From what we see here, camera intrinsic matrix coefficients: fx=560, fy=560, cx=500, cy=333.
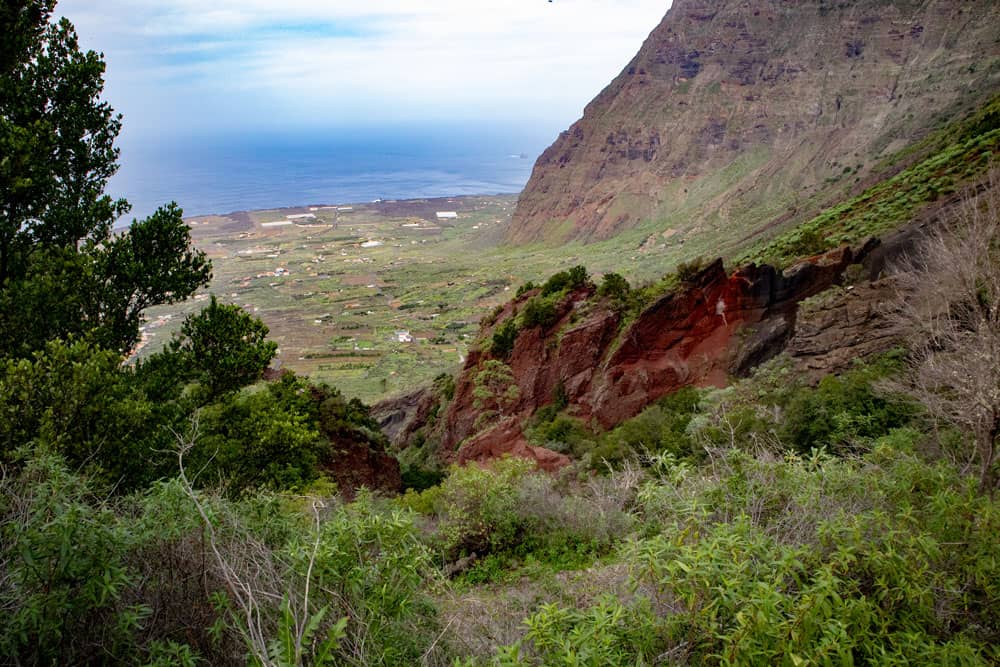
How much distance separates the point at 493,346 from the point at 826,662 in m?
19.8

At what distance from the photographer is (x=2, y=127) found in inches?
302

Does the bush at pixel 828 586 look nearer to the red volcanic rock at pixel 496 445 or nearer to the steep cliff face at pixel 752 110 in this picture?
the red volcanic rock at pixel 496 445

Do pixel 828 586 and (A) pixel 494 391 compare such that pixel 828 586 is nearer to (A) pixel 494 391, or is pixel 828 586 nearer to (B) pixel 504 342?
(A) pixel 494 391

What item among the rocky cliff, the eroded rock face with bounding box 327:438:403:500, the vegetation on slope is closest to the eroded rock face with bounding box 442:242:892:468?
the rocky cliff

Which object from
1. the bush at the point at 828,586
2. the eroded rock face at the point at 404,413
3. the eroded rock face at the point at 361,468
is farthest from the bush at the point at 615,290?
the bush at the point at 828,586

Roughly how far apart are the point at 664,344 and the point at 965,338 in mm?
10690

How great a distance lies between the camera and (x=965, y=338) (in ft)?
30.7

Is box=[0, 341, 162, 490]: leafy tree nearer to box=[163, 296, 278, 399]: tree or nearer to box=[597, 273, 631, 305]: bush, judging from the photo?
box=[163, 296, 278, 399]: tree

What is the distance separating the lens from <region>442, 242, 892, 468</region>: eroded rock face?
17953mm

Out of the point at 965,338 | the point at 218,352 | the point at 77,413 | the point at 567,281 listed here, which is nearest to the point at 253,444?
the point at 218,352

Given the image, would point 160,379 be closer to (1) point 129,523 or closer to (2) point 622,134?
(1) point 129,523

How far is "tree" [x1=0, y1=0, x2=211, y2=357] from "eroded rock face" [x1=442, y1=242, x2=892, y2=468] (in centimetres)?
1174

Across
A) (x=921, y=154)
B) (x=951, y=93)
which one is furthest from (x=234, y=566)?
(x=951, y=93)

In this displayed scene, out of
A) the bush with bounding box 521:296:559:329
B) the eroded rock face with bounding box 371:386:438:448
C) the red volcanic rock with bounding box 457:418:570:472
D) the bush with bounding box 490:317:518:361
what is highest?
the bush with bounding box 521:296:559:329
